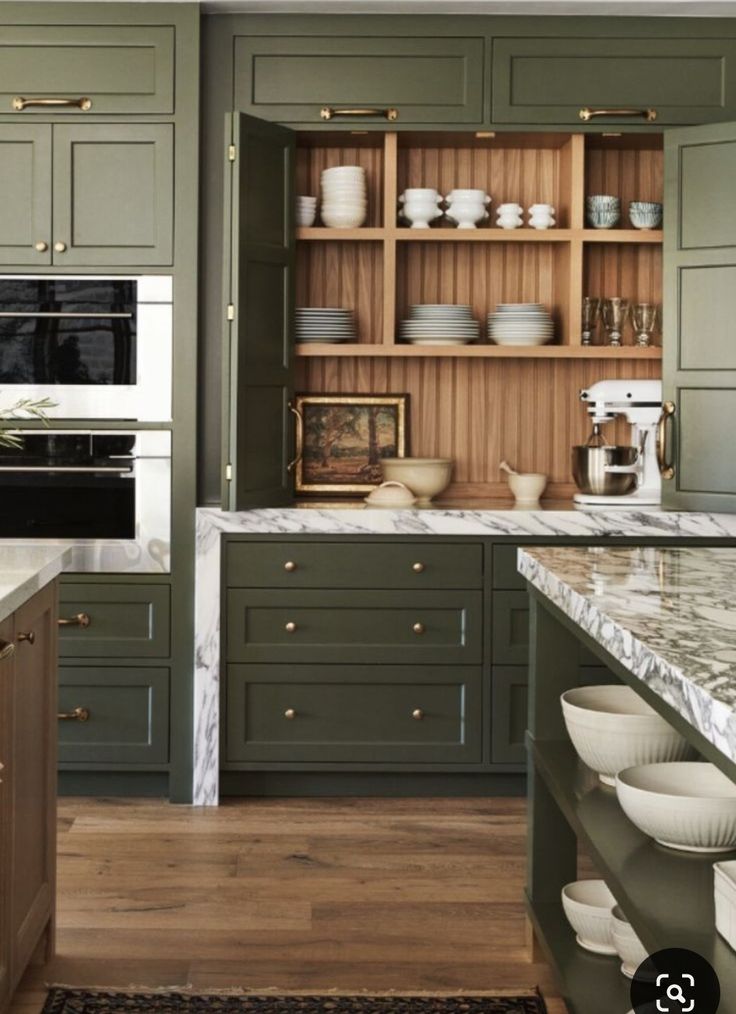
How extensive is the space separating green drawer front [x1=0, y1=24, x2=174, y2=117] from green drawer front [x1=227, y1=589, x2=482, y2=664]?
1.61 metres

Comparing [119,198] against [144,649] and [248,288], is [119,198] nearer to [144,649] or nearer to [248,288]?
[248,288]

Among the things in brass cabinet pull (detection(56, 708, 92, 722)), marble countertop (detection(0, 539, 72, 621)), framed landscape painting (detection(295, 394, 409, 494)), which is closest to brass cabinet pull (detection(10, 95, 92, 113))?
framed landscape painting (detection(295, 394, 409, 494))

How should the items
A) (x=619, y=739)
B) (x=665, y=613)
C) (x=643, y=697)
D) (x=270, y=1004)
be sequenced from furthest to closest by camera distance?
(x=270, y=1004)
(x=619, y=739)
(x=665, y=613)
(x=643, y=697)

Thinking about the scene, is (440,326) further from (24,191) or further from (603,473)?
(24,191)

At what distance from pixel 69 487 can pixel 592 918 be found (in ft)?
7.71

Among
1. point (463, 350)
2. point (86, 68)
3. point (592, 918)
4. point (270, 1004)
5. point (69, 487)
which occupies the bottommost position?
point (270, 1004)

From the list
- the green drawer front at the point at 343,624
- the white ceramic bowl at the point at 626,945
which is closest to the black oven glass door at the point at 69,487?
the green drawer front at the point at 343,624

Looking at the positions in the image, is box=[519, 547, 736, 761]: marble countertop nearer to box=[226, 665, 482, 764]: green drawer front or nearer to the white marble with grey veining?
the white marble with grey veining

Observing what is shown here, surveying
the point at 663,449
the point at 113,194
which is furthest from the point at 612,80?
the point at 113,194

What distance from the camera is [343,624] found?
4.13 m

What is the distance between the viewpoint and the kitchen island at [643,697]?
5.22 ft

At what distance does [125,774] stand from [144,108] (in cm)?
214

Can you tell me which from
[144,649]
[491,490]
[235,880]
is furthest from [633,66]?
[235,880]

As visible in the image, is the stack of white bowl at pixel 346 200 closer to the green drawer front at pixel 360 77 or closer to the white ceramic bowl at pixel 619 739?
the green drawer front at pixel 360 77
